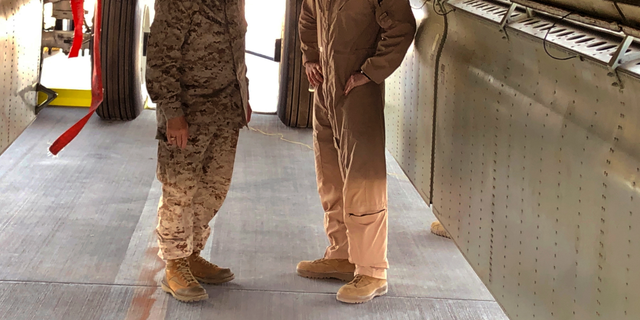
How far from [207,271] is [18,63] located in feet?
4.09

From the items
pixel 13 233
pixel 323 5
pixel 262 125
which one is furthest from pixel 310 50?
pixel 262 125

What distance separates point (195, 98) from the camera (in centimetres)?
273

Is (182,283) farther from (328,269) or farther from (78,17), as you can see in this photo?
(78,17)

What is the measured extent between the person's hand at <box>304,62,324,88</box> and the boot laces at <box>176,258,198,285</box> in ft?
3.39

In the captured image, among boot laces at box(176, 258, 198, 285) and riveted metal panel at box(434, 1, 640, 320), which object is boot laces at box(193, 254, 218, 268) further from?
riveted metal panel at box(434, 1, 640, 320)

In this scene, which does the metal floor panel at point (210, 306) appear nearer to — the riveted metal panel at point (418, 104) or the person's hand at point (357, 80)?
the riveted metal panel at point (418, 104)

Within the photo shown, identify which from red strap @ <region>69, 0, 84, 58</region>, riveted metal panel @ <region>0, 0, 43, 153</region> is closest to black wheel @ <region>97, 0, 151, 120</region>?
riveted metal panel @ <region>0, 0, 43, 153</region>

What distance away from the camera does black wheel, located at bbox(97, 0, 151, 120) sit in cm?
575

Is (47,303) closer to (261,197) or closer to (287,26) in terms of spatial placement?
(261,197)

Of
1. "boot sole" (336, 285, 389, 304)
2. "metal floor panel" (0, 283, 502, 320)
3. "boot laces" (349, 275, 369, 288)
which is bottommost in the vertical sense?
"metal floor panel" (0, 283, 502, 320)

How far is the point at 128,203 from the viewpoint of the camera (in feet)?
13.0

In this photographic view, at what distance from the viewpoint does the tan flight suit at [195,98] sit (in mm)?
2594

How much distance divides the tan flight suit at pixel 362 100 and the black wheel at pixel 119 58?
3244 millimetres

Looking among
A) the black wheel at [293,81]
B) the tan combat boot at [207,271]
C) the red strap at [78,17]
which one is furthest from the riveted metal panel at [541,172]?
the black wheel at [293,81]
